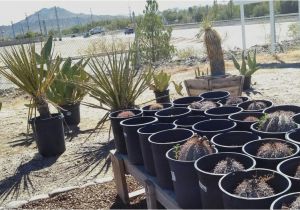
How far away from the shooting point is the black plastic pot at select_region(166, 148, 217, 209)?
2283 millimetres

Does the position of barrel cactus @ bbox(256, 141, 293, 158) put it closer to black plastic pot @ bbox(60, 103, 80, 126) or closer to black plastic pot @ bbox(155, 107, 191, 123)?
black plastic pot @ bbox(155, 107, 191, 123)

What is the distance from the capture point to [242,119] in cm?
311

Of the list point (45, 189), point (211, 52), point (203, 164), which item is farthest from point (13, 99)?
point (203, 164)

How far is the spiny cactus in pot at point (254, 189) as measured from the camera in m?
1.86

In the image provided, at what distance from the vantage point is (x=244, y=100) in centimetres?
376

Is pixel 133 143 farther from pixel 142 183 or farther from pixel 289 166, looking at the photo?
pixel 289 166

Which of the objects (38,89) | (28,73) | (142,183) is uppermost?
(28,73)

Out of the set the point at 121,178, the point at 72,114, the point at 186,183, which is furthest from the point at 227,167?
the point at 72,114

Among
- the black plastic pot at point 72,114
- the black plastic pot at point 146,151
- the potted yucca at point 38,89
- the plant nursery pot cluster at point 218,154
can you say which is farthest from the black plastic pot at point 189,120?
the black plastic pot at point 72,114

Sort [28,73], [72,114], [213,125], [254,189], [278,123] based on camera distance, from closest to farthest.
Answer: [254,189] → [278,123] → [213,125] → [28,73] → [72,114]

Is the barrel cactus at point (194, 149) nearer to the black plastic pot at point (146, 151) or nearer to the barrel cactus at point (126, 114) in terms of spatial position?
the black plastic pot at point (146, 151)

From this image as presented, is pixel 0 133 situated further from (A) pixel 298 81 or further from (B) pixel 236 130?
(A) pixel 298 81

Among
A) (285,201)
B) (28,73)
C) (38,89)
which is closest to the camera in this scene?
(285,201)

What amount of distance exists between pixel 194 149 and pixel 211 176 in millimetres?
365
